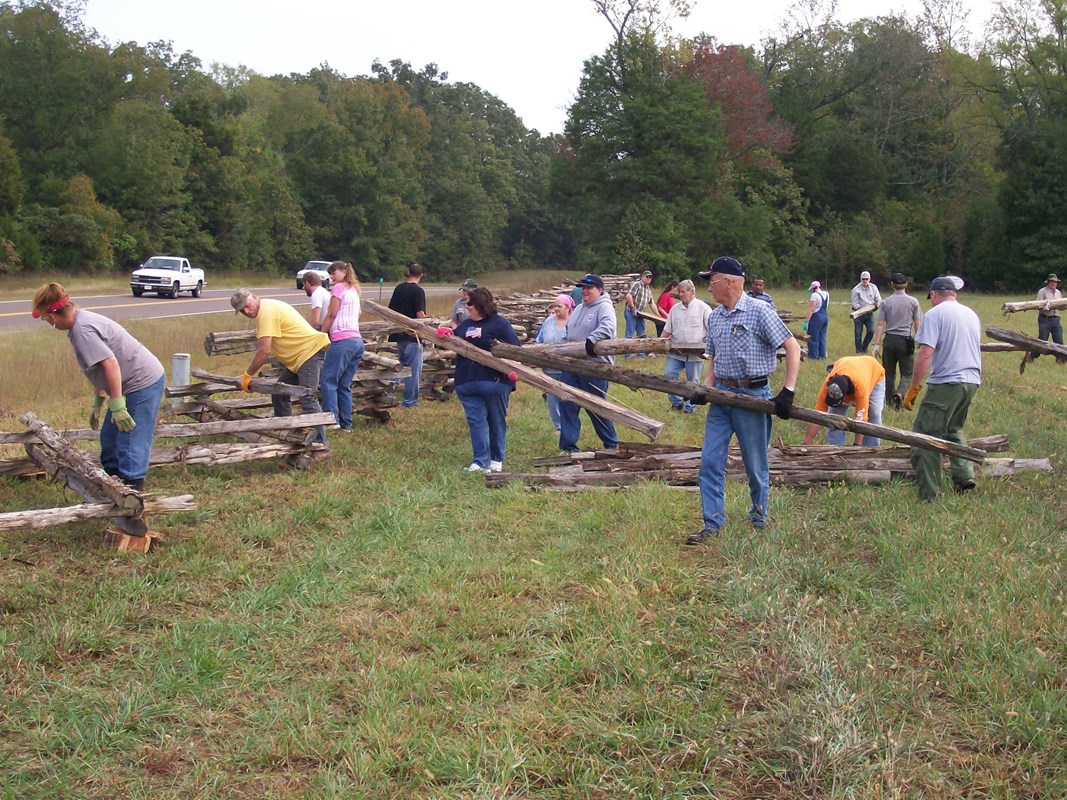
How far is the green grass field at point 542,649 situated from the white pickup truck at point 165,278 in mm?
29438

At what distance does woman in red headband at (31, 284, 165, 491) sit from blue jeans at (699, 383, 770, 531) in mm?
3972

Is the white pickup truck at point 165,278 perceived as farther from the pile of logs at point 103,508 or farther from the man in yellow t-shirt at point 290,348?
the pile of logs at point 103,508

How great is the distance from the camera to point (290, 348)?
31.2ft

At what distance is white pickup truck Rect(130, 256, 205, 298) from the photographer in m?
35.0

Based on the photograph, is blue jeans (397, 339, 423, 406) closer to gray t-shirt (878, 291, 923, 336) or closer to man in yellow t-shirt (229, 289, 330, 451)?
man in yellow t-shirt (229, 289, 330, 451)

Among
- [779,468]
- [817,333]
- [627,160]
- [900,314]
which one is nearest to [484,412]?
[779,468]

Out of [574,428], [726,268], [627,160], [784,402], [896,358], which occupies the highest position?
[627,160]

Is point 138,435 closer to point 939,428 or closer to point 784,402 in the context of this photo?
point 784,402

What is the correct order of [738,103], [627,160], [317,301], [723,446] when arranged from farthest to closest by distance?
[738,103]
[627,160]
[317,301]
[723,446]

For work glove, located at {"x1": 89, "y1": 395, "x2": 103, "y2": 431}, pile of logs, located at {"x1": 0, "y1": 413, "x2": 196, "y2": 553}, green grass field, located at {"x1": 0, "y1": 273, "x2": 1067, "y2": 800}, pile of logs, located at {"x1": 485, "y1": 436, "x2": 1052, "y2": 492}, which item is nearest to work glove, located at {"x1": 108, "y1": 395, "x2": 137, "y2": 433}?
pile of logs, located at {"x1": 0, "y1": 413, "x2": 196, "y2": 553}

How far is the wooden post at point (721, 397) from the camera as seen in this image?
6.50 m

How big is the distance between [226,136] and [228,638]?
2150 inches

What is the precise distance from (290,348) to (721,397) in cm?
480

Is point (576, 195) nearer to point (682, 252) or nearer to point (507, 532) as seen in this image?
point (682, 252)
